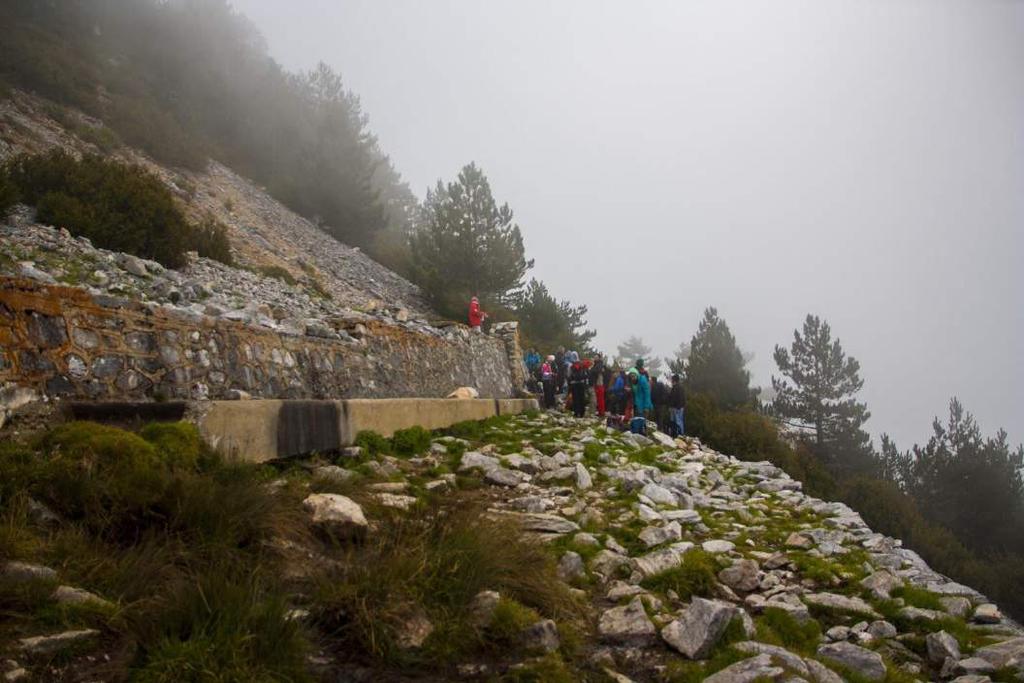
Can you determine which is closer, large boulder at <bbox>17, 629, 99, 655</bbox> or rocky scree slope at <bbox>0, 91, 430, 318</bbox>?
large boulder at <bbox>17, 629, 99, 655</bbox>

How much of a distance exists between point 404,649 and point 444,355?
9.86 metres

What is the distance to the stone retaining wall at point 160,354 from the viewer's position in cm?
386

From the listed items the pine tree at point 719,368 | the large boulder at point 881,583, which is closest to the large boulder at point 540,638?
the large boulder at point 881,583

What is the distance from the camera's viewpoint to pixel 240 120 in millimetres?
35844

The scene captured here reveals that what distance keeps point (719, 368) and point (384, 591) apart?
29.8 metres

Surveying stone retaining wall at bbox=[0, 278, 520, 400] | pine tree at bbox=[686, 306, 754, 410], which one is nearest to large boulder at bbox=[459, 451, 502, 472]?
stone retaining wall at bbox=[0, 278, 520, 400]

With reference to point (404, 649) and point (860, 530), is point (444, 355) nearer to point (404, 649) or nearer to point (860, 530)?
point (860, 530)

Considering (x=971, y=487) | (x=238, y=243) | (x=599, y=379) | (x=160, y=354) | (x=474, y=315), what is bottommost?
(x=971, y=487)

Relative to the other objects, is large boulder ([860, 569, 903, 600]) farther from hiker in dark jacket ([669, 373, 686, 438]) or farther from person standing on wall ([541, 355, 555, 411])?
person standing on wall ([541, 355, 555, 411])

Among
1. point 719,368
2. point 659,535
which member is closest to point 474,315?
point 659,535

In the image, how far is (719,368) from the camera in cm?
3042

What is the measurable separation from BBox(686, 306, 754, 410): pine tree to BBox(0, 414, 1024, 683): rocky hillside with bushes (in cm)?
2486

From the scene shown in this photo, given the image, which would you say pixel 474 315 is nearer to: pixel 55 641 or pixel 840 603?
pixel 840 603

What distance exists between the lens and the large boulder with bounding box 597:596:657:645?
11.2 feet
